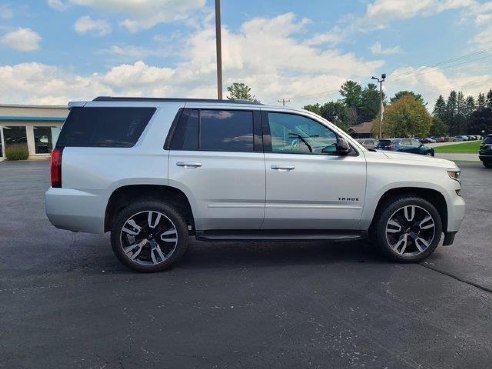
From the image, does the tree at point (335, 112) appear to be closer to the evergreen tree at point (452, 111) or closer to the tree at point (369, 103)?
the tree at point (369, 103)

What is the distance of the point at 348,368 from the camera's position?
115 inches

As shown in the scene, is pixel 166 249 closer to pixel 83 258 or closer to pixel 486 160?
pixel 83 258

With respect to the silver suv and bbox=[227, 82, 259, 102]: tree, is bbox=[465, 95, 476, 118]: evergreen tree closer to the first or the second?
bbox=[227, 82, 259, 102]: tree

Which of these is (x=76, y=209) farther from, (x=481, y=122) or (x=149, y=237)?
(x=481, y=122)

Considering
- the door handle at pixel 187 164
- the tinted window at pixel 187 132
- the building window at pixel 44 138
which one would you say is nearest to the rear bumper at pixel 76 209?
the door handle at pixel 187 164

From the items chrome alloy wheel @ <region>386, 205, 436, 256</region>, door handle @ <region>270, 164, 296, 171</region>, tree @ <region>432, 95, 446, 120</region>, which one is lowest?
chrome alloy wheel @ <region>386, 205, 436, 256</region>

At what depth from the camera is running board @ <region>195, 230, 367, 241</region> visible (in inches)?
195

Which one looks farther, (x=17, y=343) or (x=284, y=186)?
(x=284, y=186)

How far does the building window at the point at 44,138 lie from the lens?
3351cm

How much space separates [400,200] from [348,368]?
9.07ft

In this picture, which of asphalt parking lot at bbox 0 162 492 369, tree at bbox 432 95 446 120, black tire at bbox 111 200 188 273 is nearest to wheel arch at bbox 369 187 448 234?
asphalt parking lot at bbox 0 162 492 369

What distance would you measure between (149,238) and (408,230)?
318 centimetres

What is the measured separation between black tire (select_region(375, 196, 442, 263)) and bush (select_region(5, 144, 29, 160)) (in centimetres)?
3251

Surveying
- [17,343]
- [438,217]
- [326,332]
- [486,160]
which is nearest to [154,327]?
[17,343]
